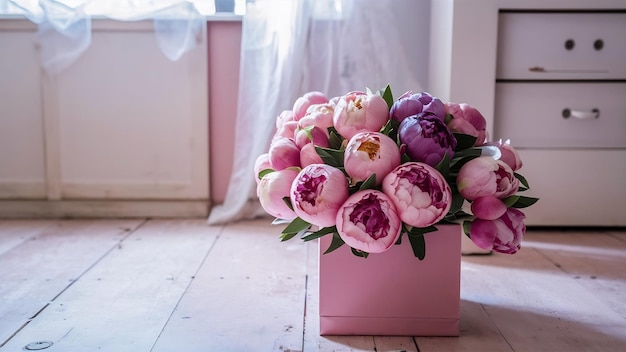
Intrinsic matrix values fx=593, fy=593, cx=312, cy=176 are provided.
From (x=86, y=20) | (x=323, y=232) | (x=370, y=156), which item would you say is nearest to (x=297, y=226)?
(x=323, y=232)

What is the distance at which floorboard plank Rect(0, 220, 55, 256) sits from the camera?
4.52 ft

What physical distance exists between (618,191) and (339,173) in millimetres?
1050

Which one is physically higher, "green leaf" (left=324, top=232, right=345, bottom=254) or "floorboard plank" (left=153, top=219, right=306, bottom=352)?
"green leaf" (left=324, top=232, right=345, bottom=254)

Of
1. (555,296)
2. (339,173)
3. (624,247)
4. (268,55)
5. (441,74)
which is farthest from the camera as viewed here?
(268,55)

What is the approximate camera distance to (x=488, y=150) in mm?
782

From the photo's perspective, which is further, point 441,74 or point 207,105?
point 207,105

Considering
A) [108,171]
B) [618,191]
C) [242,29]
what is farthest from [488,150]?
[108,171]

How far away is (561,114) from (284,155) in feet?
3.00

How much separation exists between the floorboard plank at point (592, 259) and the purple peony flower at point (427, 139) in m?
0.45

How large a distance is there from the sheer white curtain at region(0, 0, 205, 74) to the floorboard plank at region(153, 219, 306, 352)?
61cm

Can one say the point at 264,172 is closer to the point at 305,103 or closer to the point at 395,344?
the point at 305,103

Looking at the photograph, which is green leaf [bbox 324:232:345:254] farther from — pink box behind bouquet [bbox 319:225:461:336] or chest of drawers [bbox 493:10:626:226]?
chest of drawers [bbox 493:10:626:226]

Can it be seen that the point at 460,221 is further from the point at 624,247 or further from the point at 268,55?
the point at 268,55

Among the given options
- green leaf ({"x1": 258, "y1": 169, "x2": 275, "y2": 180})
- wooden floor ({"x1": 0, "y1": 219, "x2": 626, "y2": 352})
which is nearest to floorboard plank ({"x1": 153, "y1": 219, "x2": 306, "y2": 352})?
wooden floor ({"x1": 0, "y1": 219, "x2": 626, "y2": 352})
